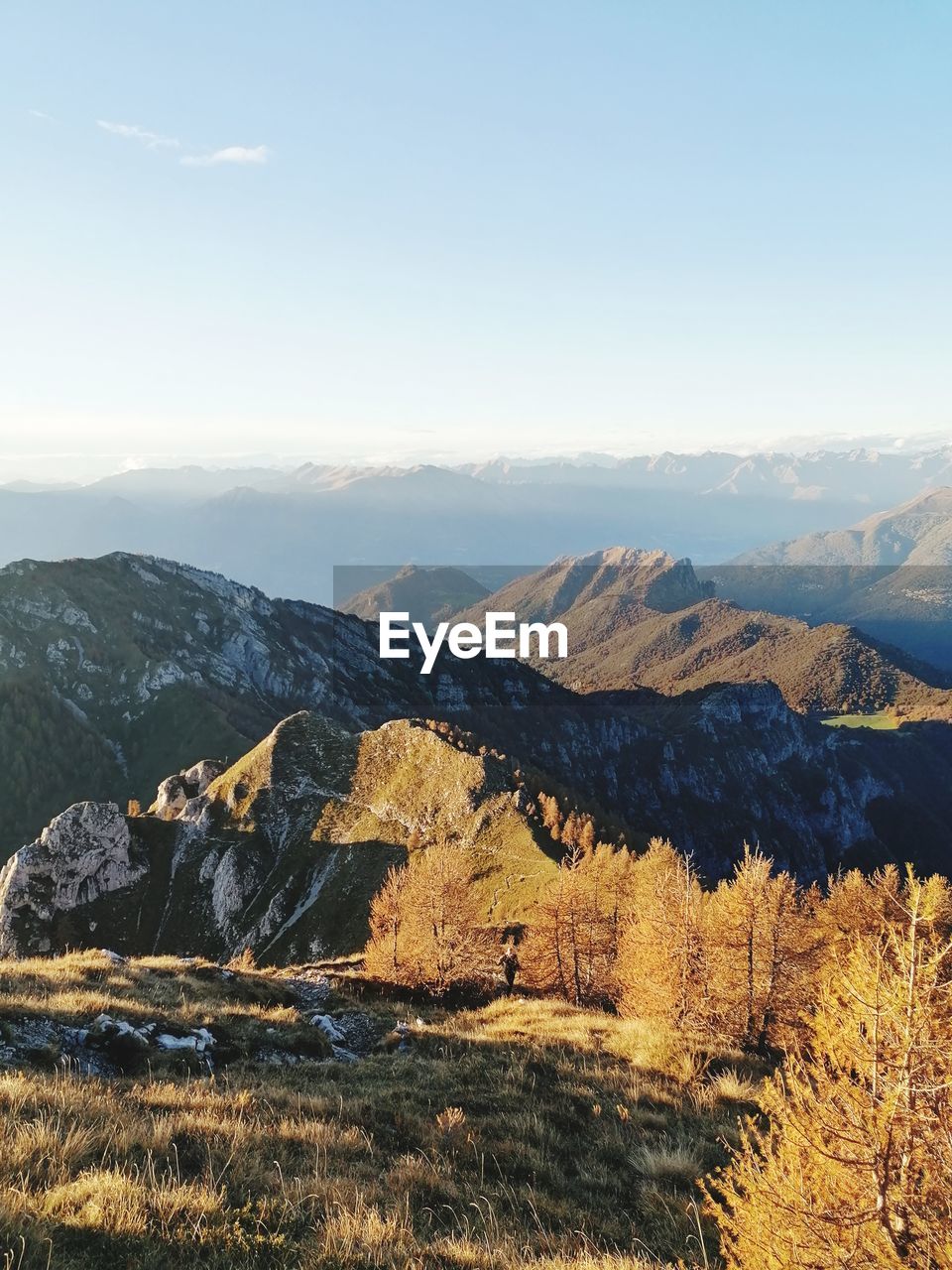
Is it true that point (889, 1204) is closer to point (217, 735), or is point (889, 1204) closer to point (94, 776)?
point (217, 735)

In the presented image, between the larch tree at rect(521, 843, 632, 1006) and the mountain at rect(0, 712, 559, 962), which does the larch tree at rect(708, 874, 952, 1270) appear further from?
the mountain at rect(0, 712, 559, 962)

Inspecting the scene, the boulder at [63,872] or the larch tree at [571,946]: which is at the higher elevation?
the larch tree at [571,946]

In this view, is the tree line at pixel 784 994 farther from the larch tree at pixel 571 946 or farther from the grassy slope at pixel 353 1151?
the grassy slope at pixel 353 1151

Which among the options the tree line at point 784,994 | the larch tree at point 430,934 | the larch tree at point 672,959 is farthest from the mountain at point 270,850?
the larch tree at point 672,959

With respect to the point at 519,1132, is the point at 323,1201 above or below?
above

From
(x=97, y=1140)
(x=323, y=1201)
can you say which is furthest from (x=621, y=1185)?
(x=97, y=1140)

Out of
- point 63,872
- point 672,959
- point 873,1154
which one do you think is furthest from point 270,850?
point 873,1154

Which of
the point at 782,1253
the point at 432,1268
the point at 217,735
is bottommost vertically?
the point at 217,735

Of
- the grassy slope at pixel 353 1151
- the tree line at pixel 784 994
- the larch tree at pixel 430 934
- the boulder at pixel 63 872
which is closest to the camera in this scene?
the tree line at pixel 784 994

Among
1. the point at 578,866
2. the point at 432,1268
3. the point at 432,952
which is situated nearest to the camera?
the point at 432,1268
